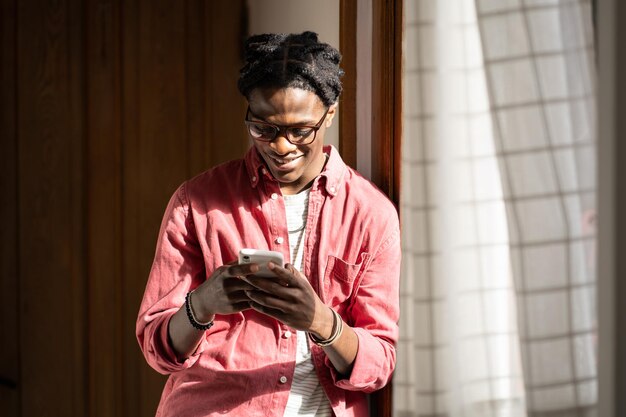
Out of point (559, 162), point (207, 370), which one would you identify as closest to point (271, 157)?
point (207, 370)

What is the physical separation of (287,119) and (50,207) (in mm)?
1243

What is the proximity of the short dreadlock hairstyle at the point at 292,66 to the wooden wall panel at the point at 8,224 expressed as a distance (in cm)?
116

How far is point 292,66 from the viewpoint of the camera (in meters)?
1.86

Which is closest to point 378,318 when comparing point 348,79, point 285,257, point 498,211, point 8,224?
point 285,257

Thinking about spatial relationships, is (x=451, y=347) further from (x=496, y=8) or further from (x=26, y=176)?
(x=26, y=176)

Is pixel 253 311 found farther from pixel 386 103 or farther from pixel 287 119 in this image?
pixel 386 103

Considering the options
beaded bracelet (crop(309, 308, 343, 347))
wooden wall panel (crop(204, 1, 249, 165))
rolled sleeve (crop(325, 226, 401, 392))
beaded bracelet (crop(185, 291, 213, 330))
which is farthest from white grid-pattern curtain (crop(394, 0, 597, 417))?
wooden wall panel (crop(204, 1, 249, 165))

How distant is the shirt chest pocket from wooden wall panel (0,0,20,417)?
49.8 inches

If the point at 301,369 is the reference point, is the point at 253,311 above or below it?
above

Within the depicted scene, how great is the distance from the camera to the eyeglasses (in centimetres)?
186

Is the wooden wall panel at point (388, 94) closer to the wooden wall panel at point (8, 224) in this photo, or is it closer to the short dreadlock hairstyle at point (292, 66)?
the short dreadlock hairstyle at point (292, 66)

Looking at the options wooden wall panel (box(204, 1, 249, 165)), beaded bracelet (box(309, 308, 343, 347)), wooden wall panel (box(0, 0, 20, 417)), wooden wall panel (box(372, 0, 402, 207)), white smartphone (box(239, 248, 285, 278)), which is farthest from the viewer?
wooden wall panel (box(204, 1, 249, 165))

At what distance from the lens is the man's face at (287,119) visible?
185 cm

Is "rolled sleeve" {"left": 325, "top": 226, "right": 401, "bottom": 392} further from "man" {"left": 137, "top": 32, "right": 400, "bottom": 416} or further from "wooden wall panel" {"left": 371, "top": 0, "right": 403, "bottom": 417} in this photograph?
"wooden wall panel" {"left": 371, "top": 0, "right": 403, "bottom": 417}
